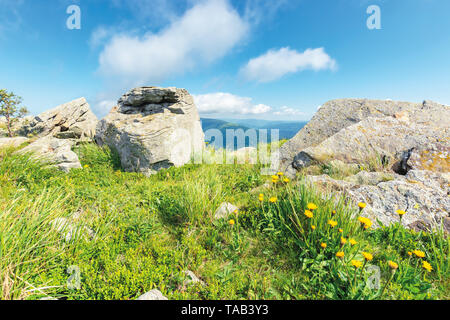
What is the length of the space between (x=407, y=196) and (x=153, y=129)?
25.8 ft

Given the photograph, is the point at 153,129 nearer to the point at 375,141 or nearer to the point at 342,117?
the point at 342,117

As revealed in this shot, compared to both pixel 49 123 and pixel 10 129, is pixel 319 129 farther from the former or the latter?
pixel 10 129

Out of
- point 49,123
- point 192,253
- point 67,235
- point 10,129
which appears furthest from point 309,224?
point 10,129

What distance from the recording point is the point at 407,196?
384cm

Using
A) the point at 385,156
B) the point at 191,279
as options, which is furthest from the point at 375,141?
the point at 191,279

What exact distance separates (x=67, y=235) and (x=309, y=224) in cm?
400

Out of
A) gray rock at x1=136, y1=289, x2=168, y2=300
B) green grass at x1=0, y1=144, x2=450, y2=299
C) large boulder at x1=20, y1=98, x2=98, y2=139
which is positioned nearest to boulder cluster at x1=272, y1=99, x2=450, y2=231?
green grass at x1=0, y1=144, x2=450, y2=299

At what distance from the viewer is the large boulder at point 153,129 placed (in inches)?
301

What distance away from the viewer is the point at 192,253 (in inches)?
129

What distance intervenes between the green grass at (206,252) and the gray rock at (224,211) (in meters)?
0.14

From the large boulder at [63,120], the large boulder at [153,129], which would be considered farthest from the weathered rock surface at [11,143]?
the large boulder at [63,120]

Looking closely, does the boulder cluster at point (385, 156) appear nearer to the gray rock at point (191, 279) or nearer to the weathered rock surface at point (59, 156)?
the gray rock at point (191, 279)

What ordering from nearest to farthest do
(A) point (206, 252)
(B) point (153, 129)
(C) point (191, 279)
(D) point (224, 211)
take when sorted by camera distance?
1. (C) point (191, 279)
2. (A) point (206, 252)
3. (D) point (224, 211)
4. (B) point (153, 129)

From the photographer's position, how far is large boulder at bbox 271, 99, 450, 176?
625cm
